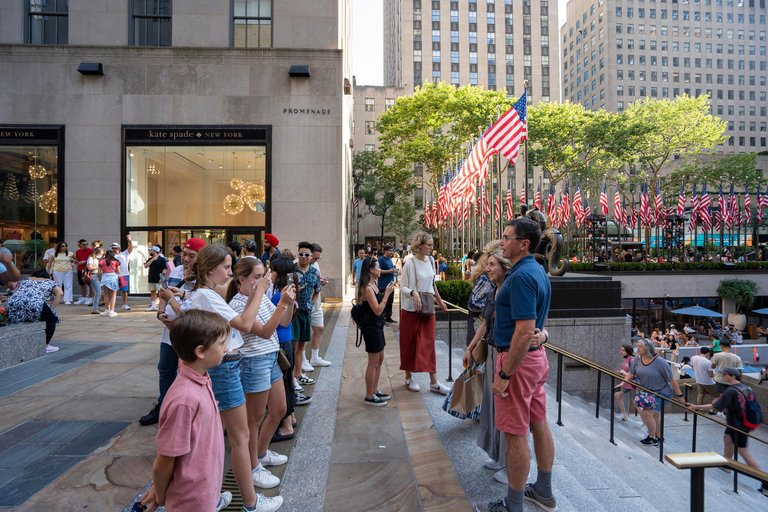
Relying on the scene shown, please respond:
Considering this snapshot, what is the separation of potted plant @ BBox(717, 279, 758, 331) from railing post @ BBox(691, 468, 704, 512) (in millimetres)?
31872

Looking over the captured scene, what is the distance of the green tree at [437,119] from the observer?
1304 inches

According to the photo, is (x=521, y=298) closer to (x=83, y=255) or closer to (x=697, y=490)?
(x=697, y=490)

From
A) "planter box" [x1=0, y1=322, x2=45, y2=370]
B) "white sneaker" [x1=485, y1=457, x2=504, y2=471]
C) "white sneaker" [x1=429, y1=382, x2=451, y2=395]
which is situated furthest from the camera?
"planter box" [x1=0, y1=322, x2=45, y2=370]

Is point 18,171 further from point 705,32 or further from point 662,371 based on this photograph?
→ point 705,32

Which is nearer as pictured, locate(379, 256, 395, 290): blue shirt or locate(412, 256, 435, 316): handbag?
locate(412, 256, 435, 316): handbag

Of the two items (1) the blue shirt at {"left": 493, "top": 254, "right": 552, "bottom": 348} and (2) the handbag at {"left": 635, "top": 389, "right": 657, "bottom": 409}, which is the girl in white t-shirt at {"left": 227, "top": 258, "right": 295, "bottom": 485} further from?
(2) the handbag at {"left": 635, "top": 389, "right": 657, "bottom": 409}

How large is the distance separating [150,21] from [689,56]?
360 ft

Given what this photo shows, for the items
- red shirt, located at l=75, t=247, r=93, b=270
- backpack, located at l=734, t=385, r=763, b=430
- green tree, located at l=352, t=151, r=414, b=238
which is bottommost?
backpack, located at l=734, t=385, r=763, b=430

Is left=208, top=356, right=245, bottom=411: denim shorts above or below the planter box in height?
above

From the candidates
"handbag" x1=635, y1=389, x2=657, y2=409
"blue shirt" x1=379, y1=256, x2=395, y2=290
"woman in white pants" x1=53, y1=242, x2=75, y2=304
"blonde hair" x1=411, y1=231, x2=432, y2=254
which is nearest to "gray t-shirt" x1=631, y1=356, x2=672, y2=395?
"handbag" x1=635, y1=389, x2=657, y2=409

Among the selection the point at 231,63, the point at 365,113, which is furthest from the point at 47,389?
the point at 365,113

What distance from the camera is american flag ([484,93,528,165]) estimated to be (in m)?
14.5

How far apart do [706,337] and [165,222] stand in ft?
99.8

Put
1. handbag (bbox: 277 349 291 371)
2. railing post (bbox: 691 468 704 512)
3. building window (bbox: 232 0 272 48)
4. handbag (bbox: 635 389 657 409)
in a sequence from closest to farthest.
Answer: railing post (bbox: 691 468 704 512) < handbag (bbox: 277 349 291 371) < handbag (bbox: 635 389 657 409) < building window (bbox: 232 0 272 48)
